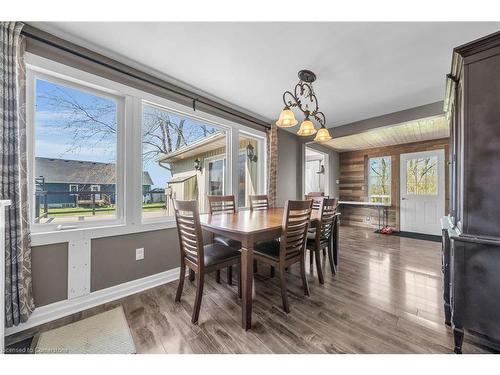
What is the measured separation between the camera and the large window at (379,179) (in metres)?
5.25

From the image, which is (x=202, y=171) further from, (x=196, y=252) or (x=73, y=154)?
(x=196, y=252)

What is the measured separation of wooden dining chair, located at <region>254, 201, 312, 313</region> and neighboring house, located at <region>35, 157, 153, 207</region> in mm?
1671

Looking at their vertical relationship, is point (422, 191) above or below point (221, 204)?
above

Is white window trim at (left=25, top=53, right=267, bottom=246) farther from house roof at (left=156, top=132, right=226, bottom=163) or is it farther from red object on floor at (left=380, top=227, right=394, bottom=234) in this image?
red object on floor at (left=380, top=227, right=394, bottom=234)

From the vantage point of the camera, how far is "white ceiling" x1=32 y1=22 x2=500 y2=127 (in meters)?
1.62

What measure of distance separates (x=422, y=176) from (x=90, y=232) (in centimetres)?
617

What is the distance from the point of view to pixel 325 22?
154 cm

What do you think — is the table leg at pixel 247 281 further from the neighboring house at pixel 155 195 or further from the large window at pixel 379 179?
the large window at pixel 379 179

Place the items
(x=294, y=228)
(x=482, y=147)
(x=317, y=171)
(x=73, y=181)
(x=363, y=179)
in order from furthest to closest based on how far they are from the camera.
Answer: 1. (x=317, y=171)
2. (x=363, y=179)
3. (x=73, y=181)
4. (x=294, y=228)
5. (x=482, y=147)

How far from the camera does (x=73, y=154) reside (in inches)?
76.7

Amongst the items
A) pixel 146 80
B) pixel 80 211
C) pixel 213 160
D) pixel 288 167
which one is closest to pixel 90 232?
pixel 80 211
